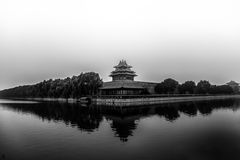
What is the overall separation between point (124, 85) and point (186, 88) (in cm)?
2843

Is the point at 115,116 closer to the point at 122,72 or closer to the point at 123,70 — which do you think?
the point at 123,70

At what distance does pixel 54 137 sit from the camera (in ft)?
61.2

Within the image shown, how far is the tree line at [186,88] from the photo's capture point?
79.2 m

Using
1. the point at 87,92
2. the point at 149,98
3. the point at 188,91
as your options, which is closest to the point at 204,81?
the point at 188,91

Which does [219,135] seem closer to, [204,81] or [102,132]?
[102,132]

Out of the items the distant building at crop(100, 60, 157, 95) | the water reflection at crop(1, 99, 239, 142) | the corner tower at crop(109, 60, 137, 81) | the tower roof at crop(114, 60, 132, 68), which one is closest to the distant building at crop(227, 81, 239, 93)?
the distant building at crop(100, 60, 157, 95)

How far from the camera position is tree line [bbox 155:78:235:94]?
79250 millimetres

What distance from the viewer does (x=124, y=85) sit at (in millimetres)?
71188

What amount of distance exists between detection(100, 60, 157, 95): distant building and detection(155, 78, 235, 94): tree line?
16.6ft

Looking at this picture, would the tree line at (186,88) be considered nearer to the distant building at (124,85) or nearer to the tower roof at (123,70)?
the distant building at (124,85)

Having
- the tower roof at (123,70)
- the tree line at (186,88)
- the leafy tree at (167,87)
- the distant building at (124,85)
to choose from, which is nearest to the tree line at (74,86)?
the distant building at (124,85)

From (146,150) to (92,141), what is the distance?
4.82 metres

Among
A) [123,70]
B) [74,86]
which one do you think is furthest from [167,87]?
[74,86]

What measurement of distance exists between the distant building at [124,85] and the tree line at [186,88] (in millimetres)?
5074
